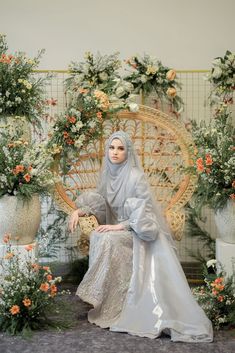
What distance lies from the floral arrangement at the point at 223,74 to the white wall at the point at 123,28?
47cm

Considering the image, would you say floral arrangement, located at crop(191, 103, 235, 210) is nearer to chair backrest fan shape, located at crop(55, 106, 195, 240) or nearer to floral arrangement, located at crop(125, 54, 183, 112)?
chair backrest fan shape, located at crop(55, 106, 195, 240)

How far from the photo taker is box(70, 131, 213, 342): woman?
390 cm

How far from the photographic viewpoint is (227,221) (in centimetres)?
441

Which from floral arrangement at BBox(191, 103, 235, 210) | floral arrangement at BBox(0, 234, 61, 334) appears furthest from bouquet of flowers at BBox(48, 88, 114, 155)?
floral arrangement at BBox(0, 234, 61, 334)

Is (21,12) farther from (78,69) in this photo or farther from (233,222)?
(233,222)

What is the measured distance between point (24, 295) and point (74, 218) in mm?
794

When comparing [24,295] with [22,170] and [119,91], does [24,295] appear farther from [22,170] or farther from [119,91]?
[119,91]

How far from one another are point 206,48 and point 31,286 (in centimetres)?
316

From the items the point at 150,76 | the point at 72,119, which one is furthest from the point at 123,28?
the point at 72,119

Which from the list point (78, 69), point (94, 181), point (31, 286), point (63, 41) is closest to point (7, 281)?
point (31, 286)

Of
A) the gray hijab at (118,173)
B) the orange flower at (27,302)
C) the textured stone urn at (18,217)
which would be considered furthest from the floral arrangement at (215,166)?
the orange flower at (27,302)

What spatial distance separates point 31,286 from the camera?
13.0 ft

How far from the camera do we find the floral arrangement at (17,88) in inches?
187

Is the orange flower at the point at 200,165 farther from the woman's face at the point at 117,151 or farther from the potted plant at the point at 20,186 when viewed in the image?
the potted plant at the point at 20,186
